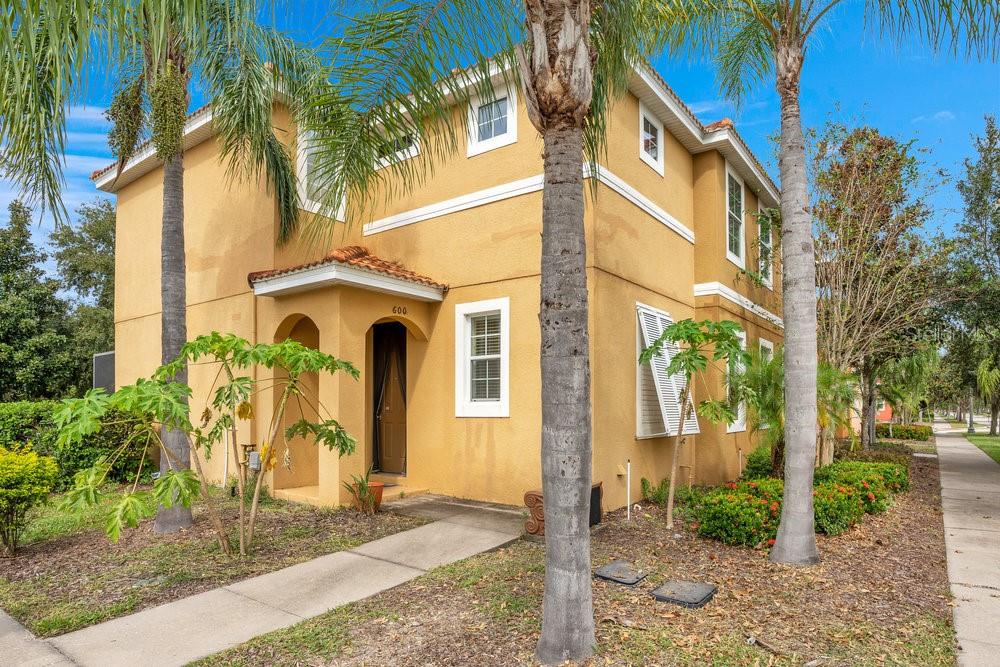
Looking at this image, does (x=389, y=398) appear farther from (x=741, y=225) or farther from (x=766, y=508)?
(x=741, y=225)

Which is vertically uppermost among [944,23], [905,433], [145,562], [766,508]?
[944,23]

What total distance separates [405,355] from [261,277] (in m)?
2.82

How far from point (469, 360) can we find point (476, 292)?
1.10 metres

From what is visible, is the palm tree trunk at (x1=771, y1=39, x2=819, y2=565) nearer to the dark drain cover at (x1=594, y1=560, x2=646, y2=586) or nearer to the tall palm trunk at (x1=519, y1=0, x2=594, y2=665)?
the dark drain cover at (x1=594, y1=560, x2=646, y2=586)

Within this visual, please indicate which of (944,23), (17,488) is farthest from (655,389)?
(17,488)

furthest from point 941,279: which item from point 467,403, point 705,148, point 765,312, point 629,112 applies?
point 467,403

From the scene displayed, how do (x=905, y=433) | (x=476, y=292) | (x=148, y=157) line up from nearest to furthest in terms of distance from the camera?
(x=476, y=292), (x=148, y=157), (x=905, y=433)

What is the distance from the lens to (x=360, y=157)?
5855mm

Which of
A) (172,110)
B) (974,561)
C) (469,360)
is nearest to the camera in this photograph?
(974,561)

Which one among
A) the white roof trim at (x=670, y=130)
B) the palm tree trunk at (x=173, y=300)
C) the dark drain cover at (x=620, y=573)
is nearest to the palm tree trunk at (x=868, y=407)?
the white roof trim at (x=670, y=130)

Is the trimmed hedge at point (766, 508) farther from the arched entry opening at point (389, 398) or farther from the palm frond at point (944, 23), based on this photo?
the arched entry opening at point (389, 398)

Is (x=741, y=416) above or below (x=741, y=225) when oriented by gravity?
below

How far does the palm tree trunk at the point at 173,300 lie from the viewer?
7.73 metres

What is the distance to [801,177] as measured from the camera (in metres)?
6.62
